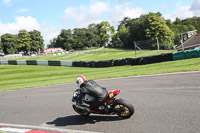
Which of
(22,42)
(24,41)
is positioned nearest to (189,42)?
(24,41)

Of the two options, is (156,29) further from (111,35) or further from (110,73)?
(110,73)

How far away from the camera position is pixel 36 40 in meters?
114

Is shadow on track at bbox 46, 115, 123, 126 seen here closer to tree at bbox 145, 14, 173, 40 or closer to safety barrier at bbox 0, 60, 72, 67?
safety barrier at bbox 0, 60, 72, 67

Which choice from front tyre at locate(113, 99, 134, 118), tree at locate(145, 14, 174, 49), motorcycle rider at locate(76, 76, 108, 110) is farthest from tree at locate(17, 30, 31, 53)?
front tyre at locate(113, 99, 134, 118)

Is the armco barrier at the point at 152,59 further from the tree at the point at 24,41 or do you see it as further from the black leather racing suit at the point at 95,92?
the tree at the point at 24,41

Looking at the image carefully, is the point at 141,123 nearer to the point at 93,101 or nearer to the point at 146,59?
the point at 93,101

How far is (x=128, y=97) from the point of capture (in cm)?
845

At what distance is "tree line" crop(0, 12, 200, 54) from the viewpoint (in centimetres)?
8081

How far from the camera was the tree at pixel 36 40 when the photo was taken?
110m

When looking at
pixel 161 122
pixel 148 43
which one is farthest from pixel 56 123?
pixel 148 43

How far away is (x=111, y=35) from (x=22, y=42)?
47729mm

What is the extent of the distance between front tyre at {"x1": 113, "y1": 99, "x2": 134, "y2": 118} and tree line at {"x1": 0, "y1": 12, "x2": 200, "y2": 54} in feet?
202

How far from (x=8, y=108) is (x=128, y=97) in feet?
17.9

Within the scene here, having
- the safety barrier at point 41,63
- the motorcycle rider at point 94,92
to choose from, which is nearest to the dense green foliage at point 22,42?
the safety barrier at point 41,63
